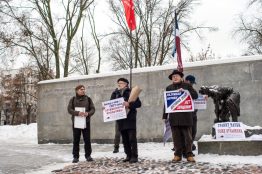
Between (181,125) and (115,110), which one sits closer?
(181,125)

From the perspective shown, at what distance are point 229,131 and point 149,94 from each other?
18.2 ft

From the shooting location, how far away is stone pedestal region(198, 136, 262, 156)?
26.7 ft

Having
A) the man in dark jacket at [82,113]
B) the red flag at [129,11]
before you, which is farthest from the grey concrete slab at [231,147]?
the red flag at [129,11]

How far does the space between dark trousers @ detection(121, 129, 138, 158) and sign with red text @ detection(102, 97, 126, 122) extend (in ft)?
1.16

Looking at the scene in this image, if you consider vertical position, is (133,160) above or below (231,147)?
below

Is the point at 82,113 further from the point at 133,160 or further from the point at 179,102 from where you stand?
the point at 179,102

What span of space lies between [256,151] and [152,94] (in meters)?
6.01

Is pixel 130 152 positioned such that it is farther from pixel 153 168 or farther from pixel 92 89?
pixel 92 89

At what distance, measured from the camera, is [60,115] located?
51.6 ft

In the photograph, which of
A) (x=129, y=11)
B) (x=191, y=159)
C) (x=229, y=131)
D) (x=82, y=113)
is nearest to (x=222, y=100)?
(x=229, y=131)

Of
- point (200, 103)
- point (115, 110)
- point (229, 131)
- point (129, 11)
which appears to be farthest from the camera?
point (129, 11)

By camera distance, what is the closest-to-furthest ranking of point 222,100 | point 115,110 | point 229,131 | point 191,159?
point 191,159 → point 229,131 → point 115,110 → point 222,100

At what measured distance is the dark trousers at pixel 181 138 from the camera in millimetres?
8008

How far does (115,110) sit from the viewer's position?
8.76m
